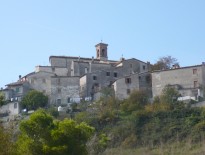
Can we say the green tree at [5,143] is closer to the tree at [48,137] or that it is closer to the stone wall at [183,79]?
the tree at [48,137]

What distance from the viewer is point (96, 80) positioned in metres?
68.6

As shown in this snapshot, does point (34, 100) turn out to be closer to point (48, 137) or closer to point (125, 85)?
point (125, 85)

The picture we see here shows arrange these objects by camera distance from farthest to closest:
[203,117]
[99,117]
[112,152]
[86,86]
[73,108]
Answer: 1. [86,86]
2. [73,108]
3. [99,117]
4. [203,117]
5. [112,152]

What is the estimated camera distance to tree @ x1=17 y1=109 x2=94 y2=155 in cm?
2712

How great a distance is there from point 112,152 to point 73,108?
45.9 ft

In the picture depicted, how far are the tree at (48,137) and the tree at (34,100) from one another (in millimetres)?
35925

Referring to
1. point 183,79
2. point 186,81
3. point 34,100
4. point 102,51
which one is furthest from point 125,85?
point 102,51

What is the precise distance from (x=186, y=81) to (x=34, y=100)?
57.7 ft

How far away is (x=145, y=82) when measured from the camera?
66.9m

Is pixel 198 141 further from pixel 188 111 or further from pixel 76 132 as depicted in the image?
pixel 76 132

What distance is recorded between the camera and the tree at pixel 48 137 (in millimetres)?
27125

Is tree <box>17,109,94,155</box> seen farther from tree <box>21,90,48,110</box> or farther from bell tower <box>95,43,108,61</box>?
bell tower <box>95,43,108,61</box>

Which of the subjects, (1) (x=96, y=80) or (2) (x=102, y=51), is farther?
(2) (x=102, y=51)

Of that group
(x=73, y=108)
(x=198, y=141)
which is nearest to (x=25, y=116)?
(x=73, y=108)
